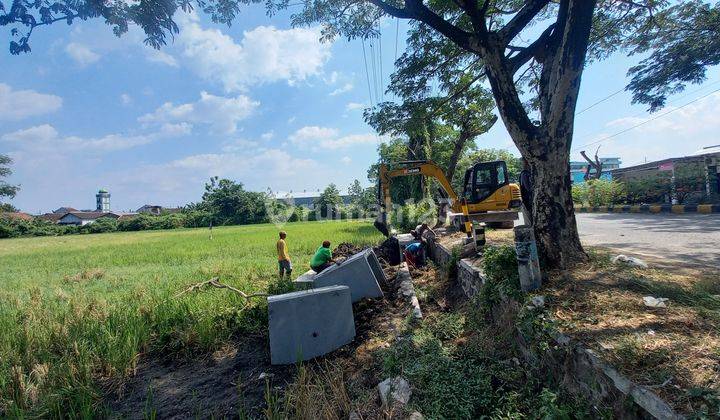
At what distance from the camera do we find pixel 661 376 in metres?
2.25

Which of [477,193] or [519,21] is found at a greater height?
[519,21]

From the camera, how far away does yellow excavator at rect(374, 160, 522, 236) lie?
10664 millimetres

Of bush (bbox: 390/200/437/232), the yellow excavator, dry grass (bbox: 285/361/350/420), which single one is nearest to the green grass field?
dry grass (bbox: 285/361/350/420)

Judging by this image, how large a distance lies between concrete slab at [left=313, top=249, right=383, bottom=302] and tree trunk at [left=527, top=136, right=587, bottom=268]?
2965 millimetres

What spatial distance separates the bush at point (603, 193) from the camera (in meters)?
17.9

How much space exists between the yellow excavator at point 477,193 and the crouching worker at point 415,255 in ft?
3.70

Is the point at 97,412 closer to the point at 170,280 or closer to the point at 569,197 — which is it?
the point at 170,280

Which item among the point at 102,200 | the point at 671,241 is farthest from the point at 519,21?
the point at 102,200

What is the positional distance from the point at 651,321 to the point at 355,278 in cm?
428

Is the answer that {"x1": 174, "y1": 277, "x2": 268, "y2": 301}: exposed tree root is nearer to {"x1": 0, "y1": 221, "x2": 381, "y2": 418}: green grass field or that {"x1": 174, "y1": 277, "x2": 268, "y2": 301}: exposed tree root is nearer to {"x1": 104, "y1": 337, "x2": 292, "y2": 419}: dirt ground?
{"x1": 0, "y1": 221, "x2": 381, "y2": 418}: green grass field

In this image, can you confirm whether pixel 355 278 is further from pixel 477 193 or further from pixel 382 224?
pixel 477 193

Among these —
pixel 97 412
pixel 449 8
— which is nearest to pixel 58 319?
pixel 97 412

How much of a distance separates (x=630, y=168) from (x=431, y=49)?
18.9m

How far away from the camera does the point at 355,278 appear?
6.42 m
